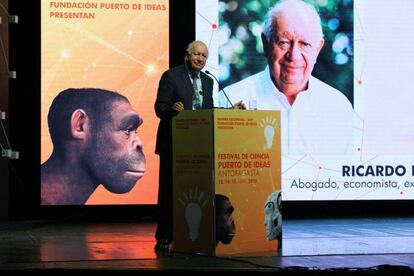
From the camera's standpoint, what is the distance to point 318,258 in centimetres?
616

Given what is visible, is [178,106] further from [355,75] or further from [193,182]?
[355,75]

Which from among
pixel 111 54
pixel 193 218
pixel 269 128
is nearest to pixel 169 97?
pixel 269 128

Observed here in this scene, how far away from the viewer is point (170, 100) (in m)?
6.54

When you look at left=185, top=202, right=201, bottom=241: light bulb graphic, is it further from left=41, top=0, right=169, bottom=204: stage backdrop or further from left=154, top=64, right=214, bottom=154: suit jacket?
left=41, top=0, right=169, bottom=204: stage backdrop

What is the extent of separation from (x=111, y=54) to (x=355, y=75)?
10.1 ft

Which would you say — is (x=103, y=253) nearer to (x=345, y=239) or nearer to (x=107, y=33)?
(x=345, y=239)

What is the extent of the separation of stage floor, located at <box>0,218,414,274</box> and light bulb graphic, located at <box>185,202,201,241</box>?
192mm

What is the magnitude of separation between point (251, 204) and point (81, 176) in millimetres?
3532

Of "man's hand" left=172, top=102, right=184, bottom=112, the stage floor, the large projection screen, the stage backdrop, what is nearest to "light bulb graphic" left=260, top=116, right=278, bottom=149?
Result: "man's hand" left=172, top=102, right=184, bottom=112

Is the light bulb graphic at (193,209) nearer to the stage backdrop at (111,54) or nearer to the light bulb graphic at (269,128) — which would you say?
the light bulb graphic at (269,128)

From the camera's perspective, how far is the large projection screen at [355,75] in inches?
375

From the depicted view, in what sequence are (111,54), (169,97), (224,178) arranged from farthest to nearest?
(111,54), (169,97), (224,178)

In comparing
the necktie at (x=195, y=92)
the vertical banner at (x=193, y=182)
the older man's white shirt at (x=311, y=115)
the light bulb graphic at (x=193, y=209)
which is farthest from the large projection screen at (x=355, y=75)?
the light bulb graphic at (x=193, y=209)

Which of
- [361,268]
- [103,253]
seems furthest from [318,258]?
[103,253]
